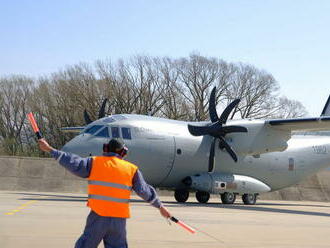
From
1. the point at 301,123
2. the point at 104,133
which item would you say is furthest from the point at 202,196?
the point at 104,133

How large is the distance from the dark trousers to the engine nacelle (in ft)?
59.2

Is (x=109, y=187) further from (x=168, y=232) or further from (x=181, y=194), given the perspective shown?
(x=181, y=194)

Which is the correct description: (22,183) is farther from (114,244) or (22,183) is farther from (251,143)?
(114,244)

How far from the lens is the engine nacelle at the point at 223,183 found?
2450 centimetres

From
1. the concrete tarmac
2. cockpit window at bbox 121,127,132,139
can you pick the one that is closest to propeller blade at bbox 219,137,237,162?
cockpit window at bbox 121,127,132,139

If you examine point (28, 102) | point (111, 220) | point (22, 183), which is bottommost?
point (22, 183)

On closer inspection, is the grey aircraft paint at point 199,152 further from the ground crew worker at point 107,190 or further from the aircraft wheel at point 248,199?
the ground crew worker at point 107,190

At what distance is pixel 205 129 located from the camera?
24.3 metres

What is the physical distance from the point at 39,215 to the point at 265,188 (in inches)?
604

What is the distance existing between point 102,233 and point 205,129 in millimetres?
18150

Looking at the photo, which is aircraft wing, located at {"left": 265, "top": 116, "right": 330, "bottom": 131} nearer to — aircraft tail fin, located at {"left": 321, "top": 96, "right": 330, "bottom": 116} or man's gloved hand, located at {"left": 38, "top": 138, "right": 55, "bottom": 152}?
aircraft tail fin, located at {"left": 321, "top": 96, "right": 330, "bottom": 116}

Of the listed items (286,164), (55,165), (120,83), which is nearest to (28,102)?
(120,83)

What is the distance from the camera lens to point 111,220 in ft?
21.2

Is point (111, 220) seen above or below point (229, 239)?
above
